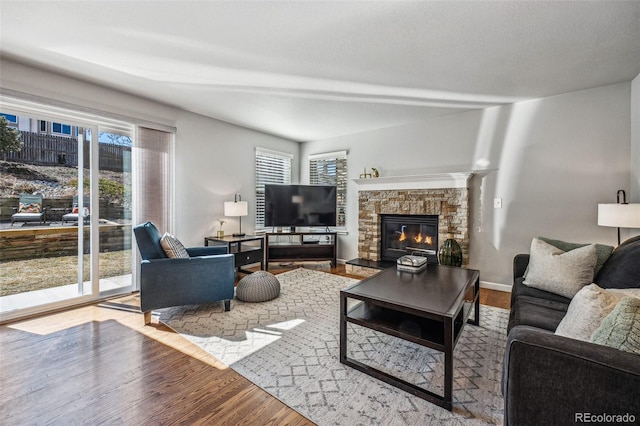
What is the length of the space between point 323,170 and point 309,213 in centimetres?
103

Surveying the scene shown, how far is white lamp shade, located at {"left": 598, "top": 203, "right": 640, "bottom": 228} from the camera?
8.02 feet

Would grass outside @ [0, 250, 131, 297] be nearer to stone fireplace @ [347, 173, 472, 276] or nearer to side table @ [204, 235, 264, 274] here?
side table @ [204, 235, 264, 274]

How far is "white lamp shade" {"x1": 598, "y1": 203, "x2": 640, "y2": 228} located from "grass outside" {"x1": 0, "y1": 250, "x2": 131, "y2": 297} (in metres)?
5.29

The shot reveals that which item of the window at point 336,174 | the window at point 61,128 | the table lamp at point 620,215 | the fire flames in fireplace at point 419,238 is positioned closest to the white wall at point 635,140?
the table lamp at point 620,215

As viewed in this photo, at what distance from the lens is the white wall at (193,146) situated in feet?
9.29

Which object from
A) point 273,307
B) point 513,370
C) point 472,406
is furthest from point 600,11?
point 273,307

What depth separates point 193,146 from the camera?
13.6 feet

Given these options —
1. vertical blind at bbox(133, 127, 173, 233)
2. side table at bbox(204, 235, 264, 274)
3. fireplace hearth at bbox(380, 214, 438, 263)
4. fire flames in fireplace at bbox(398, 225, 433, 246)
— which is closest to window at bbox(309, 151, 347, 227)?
fireplace hearth at bbox(380, 214, 438, 263)

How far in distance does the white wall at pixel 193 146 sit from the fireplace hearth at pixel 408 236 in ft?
7.81

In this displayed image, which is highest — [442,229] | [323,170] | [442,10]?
[442,10]

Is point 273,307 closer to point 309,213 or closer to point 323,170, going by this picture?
point 309,213

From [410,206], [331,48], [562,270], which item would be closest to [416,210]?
[410,206]

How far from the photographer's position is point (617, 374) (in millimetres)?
904

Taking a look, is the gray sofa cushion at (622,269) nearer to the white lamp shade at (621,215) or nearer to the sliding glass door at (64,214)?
the white lamp shade at (621,215)
